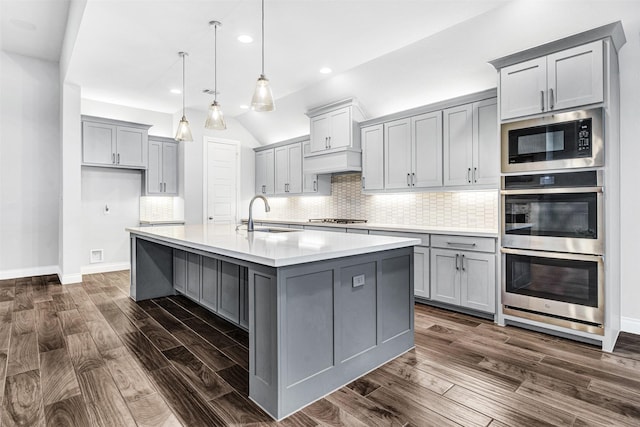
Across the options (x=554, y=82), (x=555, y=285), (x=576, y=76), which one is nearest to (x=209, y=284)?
(x=555, y=285)

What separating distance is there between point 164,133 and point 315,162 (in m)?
3.19

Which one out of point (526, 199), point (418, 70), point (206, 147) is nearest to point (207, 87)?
point (206, 147)

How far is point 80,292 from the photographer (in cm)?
453

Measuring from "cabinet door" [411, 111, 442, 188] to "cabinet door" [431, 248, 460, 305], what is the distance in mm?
880

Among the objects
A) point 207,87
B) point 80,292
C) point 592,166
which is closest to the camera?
point 592,166

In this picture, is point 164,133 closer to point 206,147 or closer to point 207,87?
point 206,147

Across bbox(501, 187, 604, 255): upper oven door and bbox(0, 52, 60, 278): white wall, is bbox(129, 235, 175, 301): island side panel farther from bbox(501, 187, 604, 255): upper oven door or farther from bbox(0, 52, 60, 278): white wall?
bbox(501, 187, 604, 255): upper oven door

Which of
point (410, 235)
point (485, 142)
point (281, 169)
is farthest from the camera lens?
point (281, 169)

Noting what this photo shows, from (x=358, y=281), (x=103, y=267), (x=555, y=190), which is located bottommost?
(x=103, y=267)

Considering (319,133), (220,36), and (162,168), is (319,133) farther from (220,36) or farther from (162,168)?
(162,168)

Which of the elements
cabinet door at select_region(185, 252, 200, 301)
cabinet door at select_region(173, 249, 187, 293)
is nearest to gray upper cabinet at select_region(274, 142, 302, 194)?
cabinet door at select_region(173, 249, 187, 293)

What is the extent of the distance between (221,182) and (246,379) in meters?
5.05

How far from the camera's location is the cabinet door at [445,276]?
11.6ft

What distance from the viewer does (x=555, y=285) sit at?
2.88 meters
